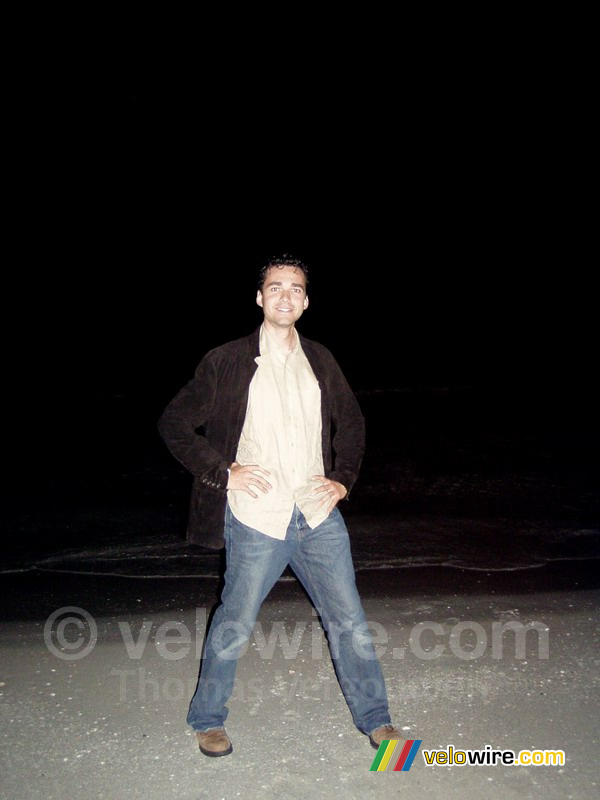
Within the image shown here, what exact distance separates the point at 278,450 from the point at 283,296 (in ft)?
2.04

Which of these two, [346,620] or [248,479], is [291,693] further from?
[248,479]

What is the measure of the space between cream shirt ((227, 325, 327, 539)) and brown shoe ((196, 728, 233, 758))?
873 millimetres

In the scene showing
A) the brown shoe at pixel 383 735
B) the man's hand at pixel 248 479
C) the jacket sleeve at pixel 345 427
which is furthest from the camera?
the jacket sleeve at pixel 345 427

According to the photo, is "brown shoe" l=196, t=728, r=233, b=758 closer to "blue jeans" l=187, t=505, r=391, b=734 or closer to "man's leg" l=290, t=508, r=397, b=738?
"blue jeans" l=187, t=505, r=391, b=734

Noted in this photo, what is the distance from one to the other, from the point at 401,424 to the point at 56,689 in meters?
9.59

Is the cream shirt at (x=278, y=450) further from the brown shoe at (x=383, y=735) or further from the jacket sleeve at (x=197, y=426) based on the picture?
the brown shoe at (x=383, y=735)

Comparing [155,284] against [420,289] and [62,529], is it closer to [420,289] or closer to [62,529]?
[420,289]

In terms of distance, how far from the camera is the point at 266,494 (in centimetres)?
256

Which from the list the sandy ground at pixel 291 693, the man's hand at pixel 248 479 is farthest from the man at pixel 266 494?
the sandy ground at pixel 291 693

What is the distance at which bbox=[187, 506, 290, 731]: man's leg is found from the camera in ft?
8.39

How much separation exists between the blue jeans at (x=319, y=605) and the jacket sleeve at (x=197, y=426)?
23cm

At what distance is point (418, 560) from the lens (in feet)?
16.7

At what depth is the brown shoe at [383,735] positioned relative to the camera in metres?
2.64

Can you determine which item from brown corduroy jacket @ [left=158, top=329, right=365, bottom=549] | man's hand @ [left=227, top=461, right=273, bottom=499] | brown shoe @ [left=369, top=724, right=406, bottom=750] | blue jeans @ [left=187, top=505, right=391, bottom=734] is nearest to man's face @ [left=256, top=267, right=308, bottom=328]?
brown corduroy jacket @ [left=158, top=329, right=365, bottom=549]
